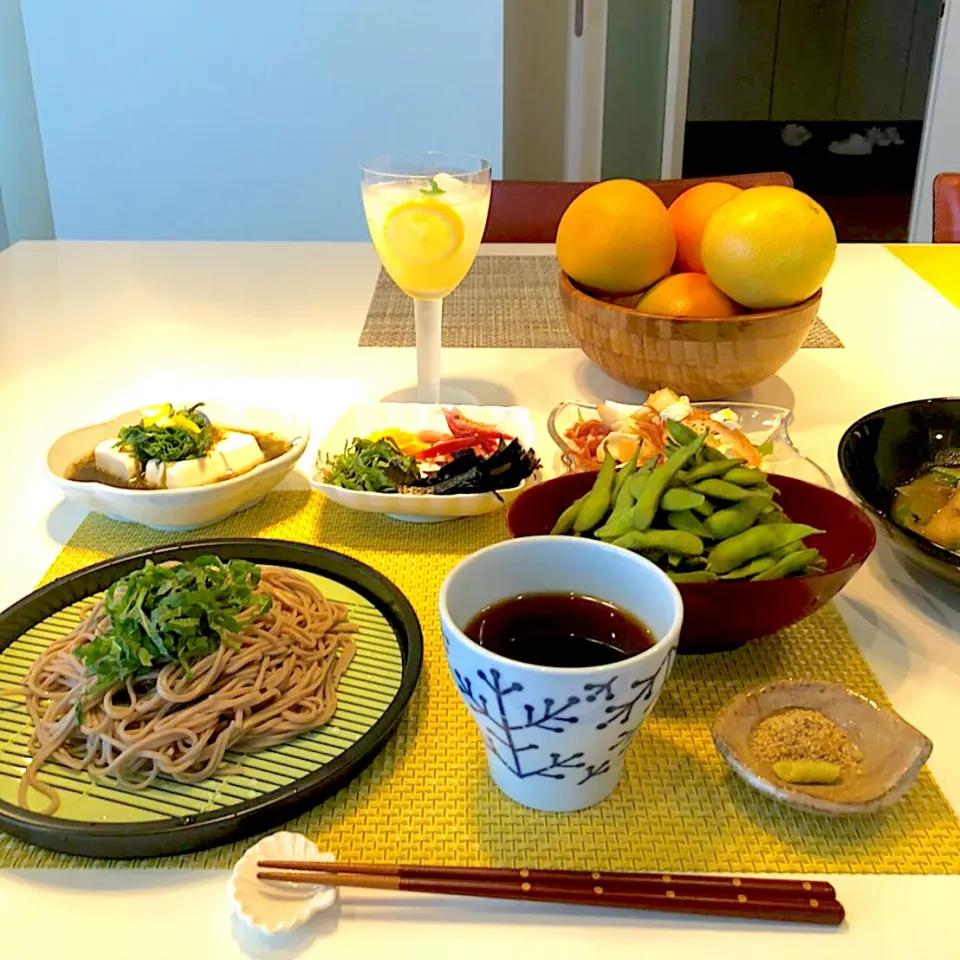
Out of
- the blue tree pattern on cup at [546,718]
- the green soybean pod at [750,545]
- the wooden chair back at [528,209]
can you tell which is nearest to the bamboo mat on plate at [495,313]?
the wooden chair back at [528,209]

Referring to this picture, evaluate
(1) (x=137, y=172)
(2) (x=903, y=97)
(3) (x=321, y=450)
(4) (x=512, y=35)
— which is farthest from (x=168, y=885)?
(2) (x=903, y=97)

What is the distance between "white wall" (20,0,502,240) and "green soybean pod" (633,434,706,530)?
2.05 meters

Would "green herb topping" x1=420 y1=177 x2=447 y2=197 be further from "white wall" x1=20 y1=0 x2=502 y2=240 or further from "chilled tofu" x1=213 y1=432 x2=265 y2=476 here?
"white wall" x1=20 y1=0 x2=502 y2=240

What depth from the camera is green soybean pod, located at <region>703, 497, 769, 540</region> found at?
27.1 inches

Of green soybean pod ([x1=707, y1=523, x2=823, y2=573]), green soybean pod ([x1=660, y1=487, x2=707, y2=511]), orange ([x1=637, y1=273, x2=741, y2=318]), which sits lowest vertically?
green soybean pod ([x1=707, y1=523, x2=823, y2=573])

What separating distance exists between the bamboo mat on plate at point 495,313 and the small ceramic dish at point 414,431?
322 millimetres

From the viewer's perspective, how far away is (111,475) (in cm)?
91

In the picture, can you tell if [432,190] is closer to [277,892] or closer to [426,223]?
[426,223]

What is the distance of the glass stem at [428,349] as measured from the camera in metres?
1.12

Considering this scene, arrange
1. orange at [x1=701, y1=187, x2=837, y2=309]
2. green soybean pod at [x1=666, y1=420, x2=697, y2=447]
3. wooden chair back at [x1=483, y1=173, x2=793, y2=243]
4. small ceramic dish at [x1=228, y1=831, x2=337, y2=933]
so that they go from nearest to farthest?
small ceramic dish at [x1=228, y1=831, x2=337, y2=933] < green soybean pod at [x1=666, y1=420, x2=697, y2=447] < orange at [x1=701, y1=187, x2=837, y2=309] < wooden chair back at [x1=483, y1=173, x2=793, y2=243]

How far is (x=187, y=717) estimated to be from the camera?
0.62 m

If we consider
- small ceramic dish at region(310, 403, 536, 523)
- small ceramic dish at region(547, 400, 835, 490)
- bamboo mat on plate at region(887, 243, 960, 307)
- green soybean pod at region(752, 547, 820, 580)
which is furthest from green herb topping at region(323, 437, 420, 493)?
bamboo mat on plate at region(887, 243, 960, 307)

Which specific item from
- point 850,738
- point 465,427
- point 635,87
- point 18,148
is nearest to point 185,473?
point 465,427

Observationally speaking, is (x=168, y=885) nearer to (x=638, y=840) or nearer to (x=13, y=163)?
(x=638, y=840)
